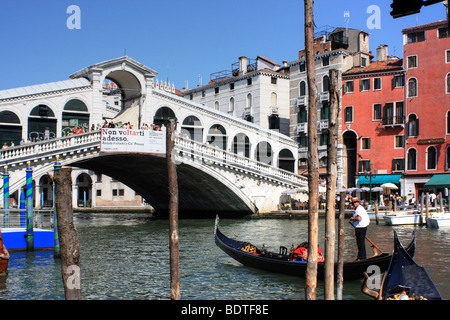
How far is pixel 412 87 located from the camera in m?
28.5

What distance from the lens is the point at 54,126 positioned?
76.1 feet

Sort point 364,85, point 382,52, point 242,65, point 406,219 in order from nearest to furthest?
point 406,219 < point 364,85 < point 382,52 < point 242,65

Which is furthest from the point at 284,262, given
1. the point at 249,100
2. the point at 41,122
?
the point at 249,100

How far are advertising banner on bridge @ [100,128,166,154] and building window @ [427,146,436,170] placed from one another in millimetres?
14712

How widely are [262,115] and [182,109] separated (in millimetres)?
10572

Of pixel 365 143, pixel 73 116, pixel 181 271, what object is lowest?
pixel 181 271

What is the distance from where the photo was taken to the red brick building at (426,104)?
89.3 feet

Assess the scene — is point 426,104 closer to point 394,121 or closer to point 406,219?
point 394,121

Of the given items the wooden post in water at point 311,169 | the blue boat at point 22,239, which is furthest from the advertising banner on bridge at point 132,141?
the wooden post in water at point 311,169

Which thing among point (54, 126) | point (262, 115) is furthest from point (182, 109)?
point (262, 115)

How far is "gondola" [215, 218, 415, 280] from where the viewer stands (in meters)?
8.98

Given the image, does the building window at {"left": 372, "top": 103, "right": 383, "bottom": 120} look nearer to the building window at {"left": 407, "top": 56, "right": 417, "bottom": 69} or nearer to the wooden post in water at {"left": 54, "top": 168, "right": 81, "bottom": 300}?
the building window at {"left": 407, "top": 56, "right": 417, "bottom": 69}

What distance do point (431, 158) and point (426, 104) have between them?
2.98m

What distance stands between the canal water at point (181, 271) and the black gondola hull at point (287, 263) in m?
0.16
